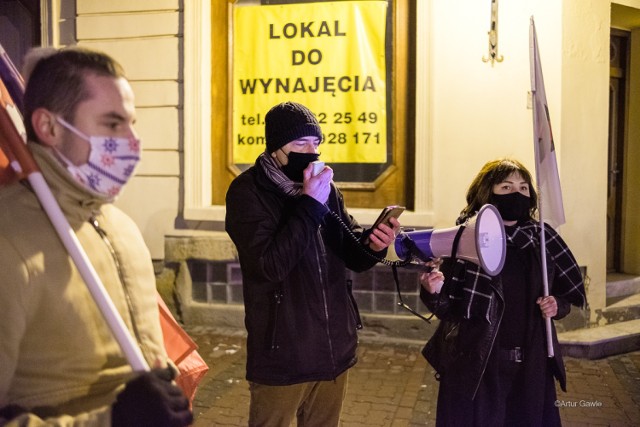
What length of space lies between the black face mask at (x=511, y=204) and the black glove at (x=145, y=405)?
2299 mm

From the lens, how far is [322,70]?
6.89m

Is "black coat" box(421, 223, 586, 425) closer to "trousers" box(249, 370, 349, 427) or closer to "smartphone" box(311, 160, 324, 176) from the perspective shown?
"trousers" box(249, 370, 349, 427)

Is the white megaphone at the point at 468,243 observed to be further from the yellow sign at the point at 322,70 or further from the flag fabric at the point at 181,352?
the yellow sign at the point at 322,70

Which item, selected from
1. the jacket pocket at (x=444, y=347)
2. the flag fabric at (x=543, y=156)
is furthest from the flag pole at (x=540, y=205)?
the jacket pocket at (x=444, y=347)

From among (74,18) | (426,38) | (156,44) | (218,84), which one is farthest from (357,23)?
(74,18)

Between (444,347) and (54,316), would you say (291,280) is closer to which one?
(444,347)

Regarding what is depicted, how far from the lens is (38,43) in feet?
25.3

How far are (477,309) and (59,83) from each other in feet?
7.44

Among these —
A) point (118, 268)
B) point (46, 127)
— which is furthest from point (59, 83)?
point (118, 268)

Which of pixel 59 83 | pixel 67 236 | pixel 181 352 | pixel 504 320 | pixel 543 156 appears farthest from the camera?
pixel 543 156

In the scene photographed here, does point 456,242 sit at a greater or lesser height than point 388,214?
lesser

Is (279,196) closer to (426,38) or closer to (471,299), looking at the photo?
(471,299)

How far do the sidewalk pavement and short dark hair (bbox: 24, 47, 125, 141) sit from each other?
11.4 feet

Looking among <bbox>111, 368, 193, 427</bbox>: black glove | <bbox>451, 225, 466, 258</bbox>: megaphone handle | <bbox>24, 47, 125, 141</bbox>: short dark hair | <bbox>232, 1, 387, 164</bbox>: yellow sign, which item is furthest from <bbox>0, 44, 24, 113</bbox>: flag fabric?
<bbox>232, 1, 387, 164</bbox>: yellow sign
